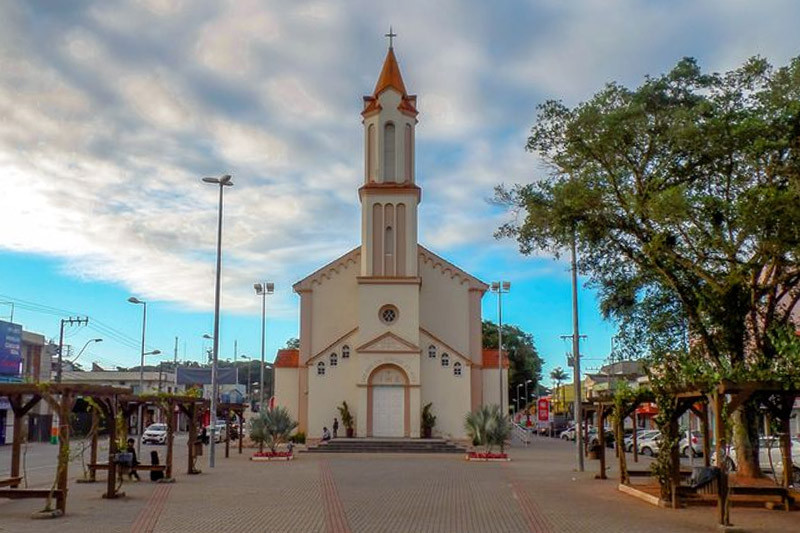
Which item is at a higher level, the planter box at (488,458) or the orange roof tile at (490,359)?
the orange roof tile at (490,359)

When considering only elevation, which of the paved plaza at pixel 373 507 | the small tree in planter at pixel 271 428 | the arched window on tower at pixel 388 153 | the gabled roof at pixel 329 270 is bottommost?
the paved plaza at pixel 373 507

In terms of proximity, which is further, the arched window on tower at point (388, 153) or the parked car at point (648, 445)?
the arched window on tower at point (388, 153)

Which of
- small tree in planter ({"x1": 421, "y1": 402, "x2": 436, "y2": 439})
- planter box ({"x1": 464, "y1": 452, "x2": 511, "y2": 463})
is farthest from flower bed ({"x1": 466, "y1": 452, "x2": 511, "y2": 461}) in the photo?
small tree in planter ({"x1": 421, "y1": 402, "x2": 436, "y2": 439})

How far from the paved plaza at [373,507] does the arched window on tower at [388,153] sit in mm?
24088

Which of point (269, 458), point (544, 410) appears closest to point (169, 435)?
point (269, 458)

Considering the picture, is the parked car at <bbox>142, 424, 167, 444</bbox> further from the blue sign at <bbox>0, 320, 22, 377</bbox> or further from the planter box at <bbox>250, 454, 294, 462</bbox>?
the planter box at <bbox>250, 454, 294, 462</bbox>

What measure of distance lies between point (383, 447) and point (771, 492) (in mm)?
25837

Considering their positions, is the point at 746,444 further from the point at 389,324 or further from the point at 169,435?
the point at 389,324

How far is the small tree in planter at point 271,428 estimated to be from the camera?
35.5 metres

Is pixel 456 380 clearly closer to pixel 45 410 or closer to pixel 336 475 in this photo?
pixel 336 475

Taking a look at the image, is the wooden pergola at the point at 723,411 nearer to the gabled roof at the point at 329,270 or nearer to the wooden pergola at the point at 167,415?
the wooden pergola at the point at 167,415

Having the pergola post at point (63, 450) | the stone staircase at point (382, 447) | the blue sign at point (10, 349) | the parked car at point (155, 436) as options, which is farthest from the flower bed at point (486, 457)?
the blue sign at point (10, 349)

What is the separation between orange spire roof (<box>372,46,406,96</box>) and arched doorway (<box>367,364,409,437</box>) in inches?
637

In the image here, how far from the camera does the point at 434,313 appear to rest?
50156 millimetres
